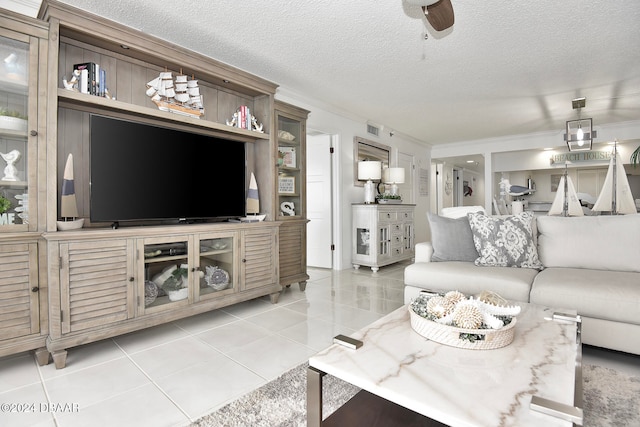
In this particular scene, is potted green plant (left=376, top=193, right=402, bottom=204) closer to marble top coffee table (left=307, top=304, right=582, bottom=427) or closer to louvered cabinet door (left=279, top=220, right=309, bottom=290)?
louvered cabinet door (left=279, top=220, right=309, bottom=290)

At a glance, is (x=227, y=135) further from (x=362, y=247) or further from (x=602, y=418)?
(x=602, y=418)

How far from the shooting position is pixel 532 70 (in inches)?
133

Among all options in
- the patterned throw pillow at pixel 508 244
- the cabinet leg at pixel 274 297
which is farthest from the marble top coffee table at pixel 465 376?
the cabinet leg at pixel 274 297

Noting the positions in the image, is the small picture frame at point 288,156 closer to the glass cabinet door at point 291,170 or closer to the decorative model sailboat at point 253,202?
the glass cabinet door at point 291,170

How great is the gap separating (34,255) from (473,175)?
10936 millimetres

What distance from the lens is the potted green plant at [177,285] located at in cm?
246

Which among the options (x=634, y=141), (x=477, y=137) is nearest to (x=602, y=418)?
(x=477, y=137)

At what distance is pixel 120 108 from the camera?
2303 mm

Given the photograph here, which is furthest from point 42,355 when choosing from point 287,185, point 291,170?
point 291,170

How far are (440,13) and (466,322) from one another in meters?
1.58

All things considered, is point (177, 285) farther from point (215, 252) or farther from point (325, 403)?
point (325, 403)

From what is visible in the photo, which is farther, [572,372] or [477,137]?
[477,137]

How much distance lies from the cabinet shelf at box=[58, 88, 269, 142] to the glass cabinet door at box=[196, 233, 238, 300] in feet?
3.16

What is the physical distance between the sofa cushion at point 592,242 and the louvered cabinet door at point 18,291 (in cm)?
357
